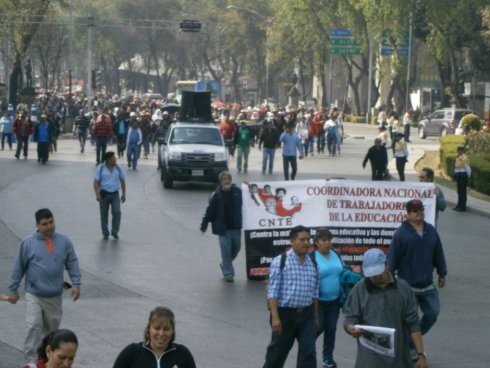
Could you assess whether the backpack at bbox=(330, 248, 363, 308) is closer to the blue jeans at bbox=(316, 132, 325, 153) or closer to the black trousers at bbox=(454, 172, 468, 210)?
the black trousers at bbox=(454, 172, 468, 210)

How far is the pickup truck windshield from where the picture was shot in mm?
34531

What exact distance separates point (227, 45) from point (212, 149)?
76523mm

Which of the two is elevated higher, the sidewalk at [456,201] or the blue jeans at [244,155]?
the blue jeans at [244,155]

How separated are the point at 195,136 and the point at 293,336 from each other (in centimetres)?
2418

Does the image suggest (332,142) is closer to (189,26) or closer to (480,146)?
(480,146)

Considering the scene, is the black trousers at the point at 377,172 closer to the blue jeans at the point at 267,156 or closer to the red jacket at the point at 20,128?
the blue jeans at the point at 267,156

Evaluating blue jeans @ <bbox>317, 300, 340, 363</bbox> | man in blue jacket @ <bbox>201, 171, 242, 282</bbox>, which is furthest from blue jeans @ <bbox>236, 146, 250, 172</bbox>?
blue jeans @ <bbox>317, 300, 340, 363</bbox>

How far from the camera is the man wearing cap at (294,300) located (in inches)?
419

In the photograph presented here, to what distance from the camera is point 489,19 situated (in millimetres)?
55469

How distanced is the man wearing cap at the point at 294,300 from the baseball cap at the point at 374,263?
5.85 ft

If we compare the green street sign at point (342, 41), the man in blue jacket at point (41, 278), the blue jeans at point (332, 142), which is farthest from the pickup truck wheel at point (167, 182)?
the green street sign at point (342, 41)

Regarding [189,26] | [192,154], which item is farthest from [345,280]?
[189,26]

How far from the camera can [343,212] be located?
17250 millimetres

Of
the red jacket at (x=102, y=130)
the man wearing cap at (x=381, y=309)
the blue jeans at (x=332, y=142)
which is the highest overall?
the man wearing cap at (x=381, y=309)
